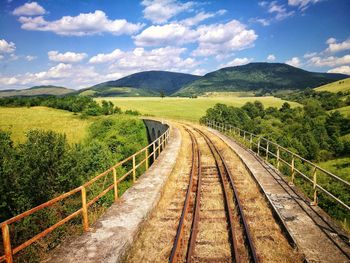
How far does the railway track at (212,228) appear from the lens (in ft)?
21.1

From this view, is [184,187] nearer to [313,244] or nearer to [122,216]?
[122,216]

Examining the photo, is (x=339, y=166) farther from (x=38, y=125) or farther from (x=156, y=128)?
(x=38, y=125)

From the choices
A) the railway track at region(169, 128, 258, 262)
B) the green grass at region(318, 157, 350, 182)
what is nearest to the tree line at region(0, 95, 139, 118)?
the green grass at region(318, 157, 350, 182)

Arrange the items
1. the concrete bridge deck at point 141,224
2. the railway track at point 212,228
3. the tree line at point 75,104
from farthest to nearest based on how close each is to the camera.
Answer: the tree line at point 75,104 → the railway track at point 212,228 → the concrete bridge deck at point 141,224

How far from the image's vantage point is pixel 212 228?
7957 millimetres

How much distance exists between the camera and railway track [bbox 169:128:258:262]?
6.44m

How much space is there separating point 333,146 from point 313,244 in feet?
206

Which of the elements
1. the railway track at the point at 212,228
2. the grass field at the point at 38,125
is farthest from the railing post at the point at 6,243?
the grass field at the point at 38,125

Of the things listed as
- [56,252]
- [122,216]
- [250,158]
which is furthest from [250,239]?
[250,158]

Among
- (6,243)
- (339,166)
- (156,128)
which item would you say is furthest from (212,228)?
(339,166)

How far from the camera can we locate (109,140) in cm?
4900

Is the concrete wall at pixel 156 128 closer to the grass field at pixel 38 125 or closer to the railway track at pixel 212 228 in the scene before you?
the grass field at pixel 38 125

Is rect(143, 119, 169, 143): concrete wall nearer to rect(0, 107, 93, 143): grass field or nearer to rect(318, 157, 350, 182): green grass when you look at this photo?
rect(0, 107, 93, 143): grass field

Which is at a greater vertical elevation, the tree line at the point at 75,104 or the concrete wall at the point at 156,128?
the tree line at the point at 75,104
